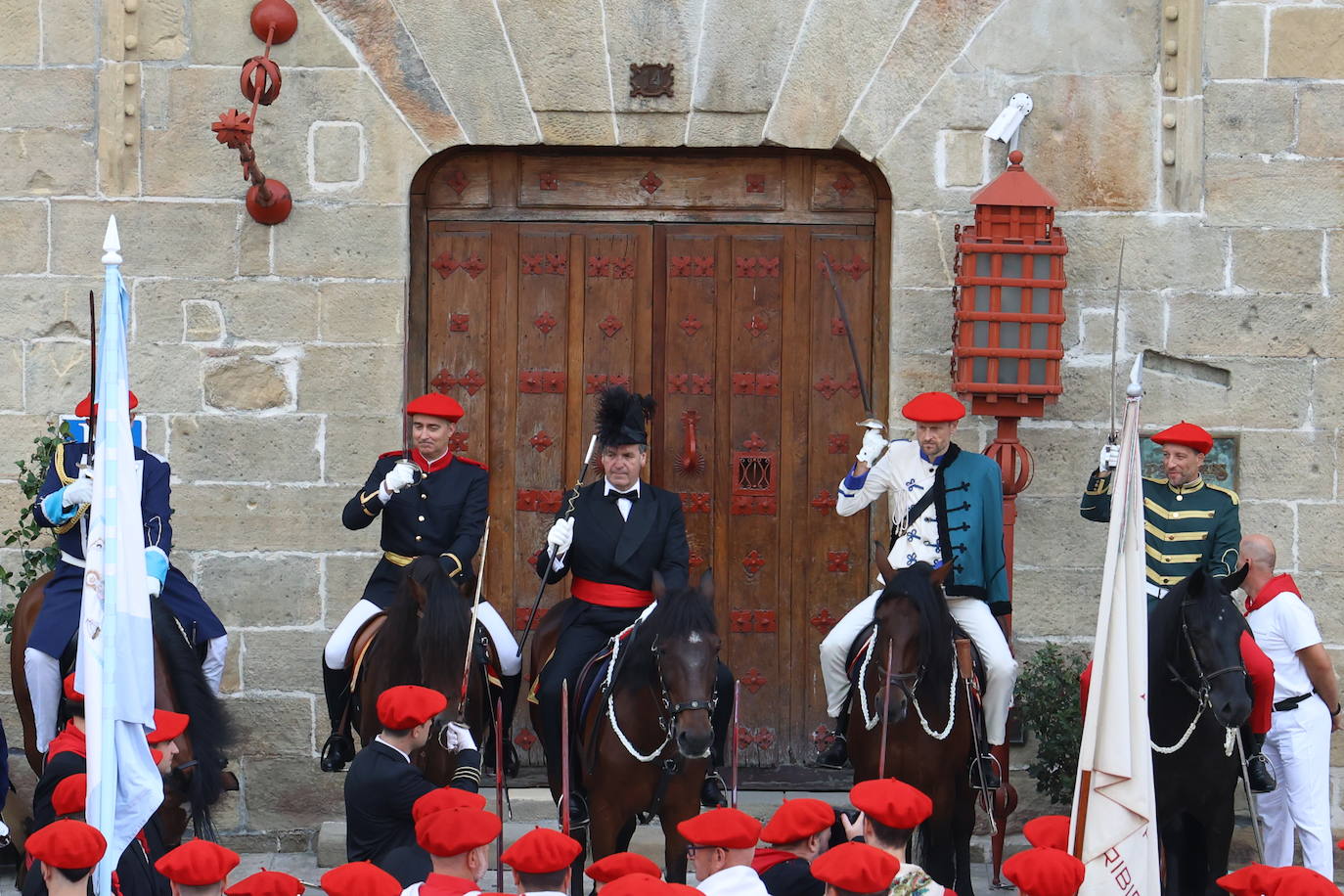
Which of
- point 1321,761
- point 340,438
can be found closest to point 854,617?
point 1321,761

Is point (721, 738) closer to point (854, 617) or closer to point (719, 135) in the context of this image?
point (854, 617)

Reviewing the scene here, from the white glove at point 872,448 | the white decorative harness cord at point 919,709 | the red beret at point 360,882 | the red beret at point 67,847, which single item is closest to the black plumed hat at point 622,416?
the white glove at point 872,448

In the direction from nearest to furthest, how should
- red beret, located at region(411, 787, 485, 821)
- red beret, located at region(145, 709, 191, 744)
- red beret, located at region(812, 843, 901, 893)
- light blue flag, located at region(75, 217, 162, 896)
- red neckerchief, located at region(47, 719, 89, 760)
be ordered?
red beret, located at region(812, 843, 901, 893), red beret, located at region(411, 787, 485, 821), light blue flag, located at region(75, 217, 162, 896), red neckerchief, located at region(47, 719, 89, 760), red beret, located at region(145, 709, 191, 744)

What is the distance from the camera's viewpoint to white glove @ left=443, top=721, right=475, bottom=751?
8.34 m

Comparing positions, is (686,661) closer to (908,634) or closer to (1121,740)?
(908,634)

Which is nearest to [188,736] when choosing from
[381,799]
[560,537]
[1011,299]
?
[381,799]

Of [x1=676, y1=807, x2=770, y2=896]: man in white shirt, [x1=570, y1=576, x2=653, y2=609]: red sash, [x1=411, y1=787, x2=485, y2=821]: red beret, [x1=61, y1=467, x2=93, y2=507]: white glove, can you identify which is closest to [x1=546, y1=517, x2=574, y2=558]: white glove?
[x1=570, y1=576, x2=653, y2=609]: red sash

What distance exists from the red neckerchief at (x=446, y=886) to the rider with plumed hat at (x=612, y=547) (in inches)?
110

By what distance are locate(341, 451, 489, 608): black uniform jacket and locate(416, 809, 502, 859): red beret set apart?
3246 mm

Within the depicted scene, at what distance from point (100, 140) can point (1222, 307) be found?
18.9 feet

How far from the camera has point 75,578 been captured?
9273 millimetres

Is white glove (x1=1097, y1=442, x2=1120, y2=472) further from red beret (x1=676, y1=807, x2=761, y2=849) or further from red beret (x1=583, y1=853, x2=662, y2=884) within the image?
red beret (x1=583, y1=853, x2=662, y2=884)

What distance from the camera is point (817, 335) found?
1070 centimetres

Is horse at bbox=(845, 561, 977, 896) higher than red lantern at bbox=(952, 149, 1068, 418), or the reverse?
red lantern at bbox=(952, 149, 1068, 418)
